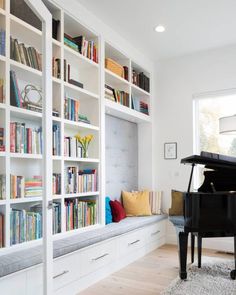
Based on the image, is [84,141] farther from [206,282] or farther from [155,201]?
[206,282]

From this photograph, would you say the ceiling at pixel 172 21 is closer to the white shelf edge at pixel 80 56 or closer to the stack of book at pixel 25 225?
the white shelf edge at pixel 80 56

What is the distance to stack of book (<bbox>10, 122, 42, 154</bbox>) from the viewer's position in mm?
2113

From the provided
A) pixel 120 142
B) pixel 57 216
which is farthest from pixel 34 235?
pixel 120 142

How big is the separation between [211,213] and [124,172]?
200 centimetres

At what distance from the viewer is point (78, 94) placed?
12.2 ft

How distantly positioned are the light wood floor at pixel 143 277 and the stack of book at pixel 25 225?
3.95 feet

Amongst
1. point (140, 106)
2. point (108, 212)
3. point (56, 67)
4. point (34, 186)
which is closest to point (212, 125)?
point (140, 106)

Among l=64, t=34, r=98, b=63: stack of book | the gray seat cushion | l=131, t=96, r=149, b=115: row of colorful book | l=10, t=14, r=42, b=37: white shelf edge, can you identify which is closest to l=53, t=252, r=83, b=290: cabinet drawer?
the gray seat cushion

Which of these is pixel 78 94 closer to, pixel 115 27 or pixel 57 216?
pixel 115 27

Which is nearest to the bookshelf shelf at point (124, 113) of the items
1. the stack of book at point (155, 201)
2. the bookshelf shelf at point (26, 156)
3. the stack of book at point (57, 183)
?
the stack of book at point (155, 201)

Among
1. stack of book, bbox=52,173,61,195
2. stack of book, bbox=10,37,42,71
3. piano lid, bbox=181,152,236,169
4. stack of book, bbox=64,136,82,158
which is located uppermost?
stack of book, bbox=10,37,42,71

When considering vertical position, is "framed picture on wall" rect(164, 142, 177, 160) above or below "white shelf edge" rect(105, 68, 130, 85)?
below

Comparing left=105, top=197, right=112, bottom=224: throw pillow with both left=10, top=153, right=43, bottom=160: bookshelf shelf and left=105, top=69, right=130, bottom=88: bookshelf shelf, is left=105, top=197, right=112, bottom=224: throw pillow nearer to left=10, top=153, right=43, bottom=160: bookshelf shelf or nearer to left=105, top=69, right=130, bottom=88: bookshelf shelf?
left=105, top=69, right=130, bottom=88: bookshelf shelf

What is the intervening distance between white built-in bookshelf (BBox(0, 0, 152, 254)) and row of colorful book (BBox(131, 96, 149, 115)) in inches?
3.6
